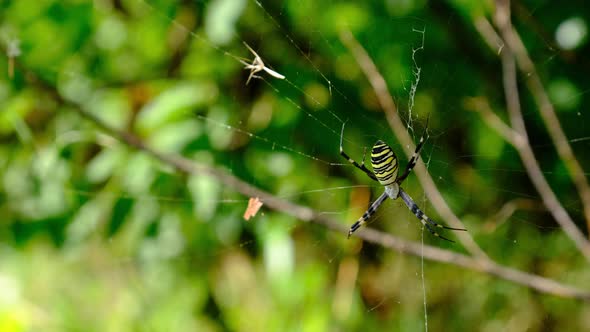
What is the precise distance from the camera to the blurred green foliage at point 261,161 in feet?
7.26

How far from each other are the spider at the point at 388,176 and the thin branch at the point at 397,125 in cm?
5

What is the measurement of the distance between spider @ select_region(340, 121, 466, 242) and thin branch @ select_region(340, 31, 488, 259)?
0.05 metres

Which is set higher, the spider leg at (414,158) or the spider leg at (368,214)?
the spider leg at (414,158)

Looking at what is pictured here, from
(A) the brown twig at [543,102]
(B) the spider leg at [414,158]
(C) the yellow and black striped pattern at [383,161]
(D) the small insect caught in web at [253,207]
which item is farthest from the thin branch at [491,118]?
(D) the small insect caught in web at [253,207]

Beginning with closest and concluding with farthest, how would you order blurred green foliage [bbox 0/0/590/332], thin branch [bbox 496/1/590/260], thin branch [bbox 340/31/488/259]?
thin branch [bbox 496/1/590/260], thin branch [bbox 340/31/488/259], blurred green foliage [bbox 0/0/590/332]

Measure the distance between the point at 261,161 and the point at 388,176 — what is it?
59 cm

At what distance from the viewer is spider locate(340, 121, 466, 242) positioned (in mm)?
1963

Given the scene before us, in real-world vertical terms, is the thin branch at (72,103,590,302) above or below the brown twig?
below

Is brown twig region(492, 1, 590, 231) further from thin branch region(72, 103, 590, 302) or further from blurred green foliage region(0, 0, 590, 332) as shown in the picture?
thin branch region(72, 103, 590, 302)

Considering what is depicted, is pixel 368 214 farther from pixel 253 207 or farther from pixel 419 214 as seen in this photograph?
pixel 253 207

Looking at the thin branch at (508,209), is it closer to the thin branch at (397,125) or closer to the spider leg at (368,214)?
the thin branch at (397,125)

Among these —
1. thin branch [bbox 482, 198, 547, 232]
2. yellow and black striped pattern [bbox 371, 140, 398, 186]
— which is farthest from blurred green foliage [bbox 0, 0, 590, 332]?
yellow and black striped pattern [bbox 371, 140, 398, 186]

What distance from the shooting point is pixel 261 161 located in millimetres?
2424

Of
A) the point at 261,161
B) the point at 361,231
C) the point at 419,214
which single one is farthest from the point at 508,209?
the point at 261,161
